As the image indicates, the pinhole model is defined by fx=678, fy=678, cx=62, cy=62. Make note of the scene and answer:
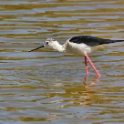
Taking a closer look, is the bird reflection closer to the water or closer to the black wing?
the water

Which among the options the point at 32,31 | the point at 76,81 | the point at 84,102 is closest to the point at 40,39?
the point at 32,31

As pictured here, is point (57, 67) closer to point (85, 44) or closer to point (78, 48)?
point (78, 48)

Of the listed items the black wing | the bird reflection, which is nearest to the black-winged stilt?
the black wing

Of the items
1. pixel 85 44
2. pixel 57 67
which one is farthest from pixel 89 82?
pixel 57 67

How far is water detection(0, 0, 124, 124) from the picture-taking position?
9.51 m

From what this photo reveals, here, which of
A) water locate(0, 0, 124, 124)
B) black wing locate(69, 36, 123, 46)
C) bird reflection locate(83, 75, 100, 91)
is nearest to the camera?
water locate(0, 0, 124, 124)

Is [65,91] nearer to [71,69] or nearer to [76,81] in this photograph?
[76,81]

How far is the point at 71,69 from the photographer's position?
1259 centimetres

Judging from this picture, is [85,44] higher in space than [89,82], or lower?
higher

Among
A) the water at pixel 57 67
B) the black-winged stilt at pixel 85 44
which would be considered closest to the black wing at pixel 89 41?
the black-winged stilt at pixel 85 44

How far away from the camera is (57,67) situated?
1277cm

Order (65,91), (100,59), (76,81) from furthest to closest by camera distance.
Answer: (100,59) → (76,81) → (65,91)

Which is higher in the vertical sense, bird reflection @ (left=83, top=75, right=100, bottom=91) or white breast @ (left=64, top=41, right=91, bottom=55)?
white breast @ (left=64, top=41, right=91, bottom=55)

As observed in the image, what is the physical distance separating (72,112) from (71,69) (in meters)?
3.12
